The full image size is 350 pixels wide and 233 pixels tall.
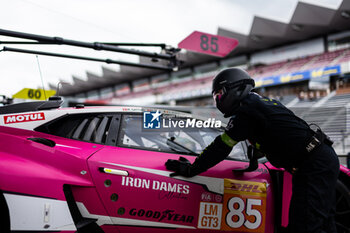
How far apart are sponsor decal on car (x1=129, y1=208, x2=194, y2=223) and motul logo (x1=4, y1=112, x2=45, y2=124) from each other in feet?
3.13

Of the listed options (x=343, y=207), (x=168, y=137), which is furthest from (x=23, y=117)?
(x=343, y=207)

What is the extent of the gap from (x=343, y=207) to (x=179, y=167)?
161 cm

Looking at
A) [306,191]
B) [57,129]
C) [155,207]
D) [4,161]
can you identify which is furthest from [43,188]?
[306,191]

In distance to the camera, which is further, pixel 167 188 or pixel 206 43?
pixel 206 43

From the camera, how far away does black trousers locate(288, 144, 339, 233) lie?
1803 mm

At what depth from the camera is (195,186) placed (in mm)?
2154

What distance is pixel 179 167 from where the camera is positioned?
2.09 metres

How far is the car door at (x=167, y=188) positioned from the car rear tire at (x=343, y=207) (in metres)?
0.71

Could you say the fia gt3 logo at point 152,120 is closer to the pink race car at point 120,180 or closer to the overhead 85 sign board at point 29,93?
the pink race car at point 120,180

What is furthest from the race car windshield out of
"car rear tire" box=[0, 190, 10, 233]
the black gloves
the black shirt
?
"car rear tire" box=[0, 190, 10, 233]

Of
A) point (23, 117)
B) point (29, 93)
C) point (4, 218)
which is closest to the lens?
point (4, 218)

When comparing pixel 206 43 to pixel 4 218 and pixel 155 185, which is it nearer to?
pixel 155 185

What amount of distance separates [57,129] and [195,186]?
111 cm

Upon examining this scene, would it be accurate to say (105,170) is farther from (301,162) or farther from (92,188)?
(301,162)
